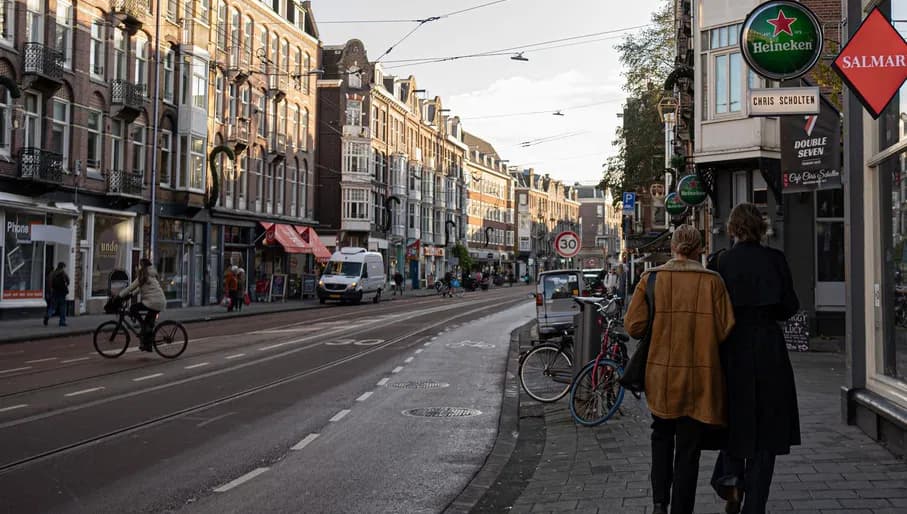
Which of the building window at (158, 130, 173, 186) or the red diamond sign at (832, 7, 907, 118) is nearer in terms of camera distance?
the red diamond sign at (832, 7, 907, 118)

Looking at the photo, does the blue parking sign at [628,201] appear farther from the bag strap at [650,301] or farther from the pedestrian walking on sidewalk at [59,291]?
the bag strap at [650,301]

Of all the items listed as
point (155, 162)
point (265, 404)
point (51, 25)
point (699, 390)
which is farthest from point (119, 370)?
point (155, 162)

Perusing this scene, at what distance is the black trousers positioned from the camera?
5066mm

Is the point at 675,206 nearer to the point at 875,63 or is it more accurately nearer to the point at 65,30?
the point at 65,30

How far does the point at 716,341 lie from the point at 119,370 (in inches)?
439

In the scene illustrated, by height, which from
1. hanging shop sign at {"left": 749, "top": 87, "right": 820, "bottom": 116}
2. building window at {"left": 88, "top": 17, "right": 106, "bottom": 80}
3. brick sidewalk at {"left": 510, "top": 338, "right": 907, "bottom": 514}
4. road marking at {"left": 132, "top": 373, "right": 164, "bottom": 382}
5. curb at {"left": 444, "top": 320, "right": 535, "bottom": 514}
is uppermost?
building window at {"left": 88, "top": 17, "right": 106, "bottom": 80}

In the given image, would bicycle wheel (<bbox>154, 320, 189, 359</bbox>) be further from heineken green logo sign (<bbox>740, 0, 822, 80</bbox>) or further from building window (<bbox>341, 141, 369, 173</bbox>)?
building window (<bbox>341, 141, 369, 173</bbox>)

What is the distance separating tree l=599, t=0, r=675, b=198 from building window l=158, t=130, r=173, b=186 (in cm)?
2074

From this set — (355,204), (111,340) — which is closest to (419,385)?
(111,340)

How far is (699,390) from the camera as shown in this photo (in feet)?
16.6

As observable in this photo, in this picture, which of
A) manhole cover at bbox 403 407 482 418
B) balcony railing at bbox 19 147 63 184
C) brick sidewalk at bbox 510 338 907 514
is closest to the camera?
brick sidewalk at bbox 510 338 907 514

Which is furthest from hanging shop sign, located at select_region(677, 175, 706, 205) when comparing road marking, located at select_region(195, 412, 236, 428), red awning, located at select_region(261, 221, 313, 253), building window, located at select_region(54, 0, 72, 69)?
red awning, located at select_region(261, 221, 313, 253)

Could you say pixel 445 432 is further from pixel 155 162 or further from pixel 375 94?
pixel 375 94

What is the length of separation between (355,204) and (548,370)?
52013 mm
